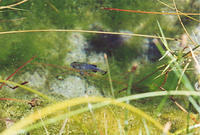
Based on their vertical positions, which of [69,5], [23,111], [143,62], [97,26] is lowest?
[23,111]

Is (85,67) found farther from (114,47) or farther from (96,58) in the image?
(114,47)

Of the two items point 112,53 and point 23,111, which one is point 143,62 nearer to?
point 112,53

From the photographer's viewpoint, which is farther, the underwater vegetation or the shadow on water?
the shadow on water

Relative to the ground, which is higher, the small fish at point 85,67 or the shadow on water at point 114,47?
the shadow on water at point 114,47

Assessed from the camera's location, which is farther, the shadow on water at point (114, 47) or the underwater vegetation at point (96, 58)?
the shadow on water at point (114, 47)

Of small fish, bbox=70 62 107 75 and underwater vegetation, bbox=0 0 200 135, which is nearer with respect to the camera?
underwater vegetation, bbox=0 0 200 135

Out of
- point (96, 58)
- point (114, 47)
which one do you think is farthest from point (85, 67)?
point (114, 47)

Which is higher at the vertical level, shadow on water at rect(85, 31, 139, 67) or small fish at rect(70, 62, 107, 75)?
shadow on water at rect(85, 31, 139, 67)

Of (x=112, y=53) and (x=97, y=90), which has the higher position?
(x=112, y=53)

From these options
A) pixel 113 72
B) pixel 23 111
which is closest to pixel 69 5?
pixel 113 72
